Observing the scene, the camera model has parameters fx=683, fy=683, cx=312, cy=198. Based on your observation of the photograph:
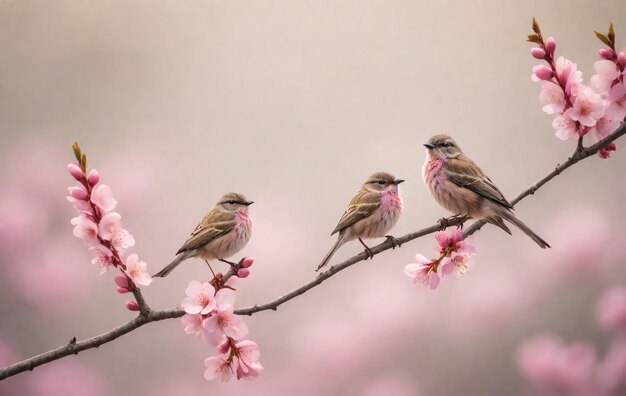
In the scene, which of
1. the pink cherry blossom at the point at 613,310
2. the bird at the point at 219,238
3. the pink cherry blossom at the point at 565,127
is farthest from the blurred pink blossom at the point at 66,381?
the pink cherry blossom at the point at 613,310

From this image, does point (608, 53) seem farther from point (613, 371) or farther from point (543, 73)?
point (613, 371)

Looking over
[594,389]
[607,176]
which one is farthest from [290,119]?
[594,389]

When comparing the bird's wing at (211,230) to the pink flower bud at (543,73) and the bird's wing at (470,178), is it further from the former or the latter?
the pink flower bud at (543,73)

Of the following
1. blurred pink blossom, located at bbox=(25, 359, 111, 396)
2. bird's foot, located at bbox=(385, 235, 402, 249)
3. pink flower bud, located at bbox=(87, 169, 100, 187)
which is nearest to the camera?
pink flower bud, located at bbox=(87, 169, 100, 187)

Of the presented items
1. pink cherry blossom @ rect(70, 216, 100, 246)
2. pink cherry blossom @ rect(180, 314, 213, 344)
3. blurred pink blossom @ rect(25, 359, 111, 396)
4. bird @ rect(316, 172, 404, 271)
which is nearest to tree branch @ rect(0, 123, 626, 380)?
pink cherry blossom @ rect(180, 314, 213, 344)

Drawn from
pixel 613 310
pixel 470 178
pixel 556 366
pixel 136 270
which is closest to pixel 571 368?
pixel 556 366

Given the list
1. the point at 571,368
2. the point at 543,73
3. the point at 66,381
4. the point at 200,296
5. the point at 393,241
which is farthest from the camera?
the point at 571,368

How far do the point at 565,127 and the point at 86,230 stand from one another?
974 mm

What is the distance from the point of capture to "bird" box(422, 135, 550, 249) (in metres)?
1.63

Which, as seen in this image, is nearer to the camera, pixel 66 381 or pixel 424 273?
pixel 424 273

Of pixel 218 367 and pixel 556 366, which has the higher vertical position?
pixel 218 367

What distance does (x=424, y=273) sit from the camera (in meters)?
1.41

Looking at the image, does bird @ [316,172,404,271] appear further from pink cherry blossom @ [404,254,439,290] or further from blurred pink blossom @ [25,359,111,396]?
blurred pink blossom @ [25,359,111,396]

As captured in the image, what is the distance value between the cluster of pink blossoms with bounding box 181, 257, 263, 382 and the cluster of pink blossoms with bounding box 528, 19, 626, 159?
0.73 meters
